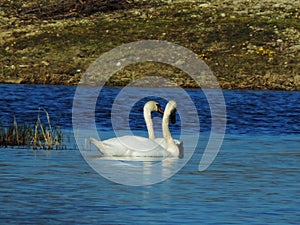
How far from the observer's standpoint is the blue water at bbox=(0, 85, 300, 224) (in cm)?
1620

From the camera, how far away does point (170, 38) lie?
55000 mm

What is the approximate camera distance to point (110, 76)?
1980 inches

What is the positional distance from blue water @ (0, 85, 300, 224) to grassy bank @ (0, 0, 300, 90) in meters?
18.5

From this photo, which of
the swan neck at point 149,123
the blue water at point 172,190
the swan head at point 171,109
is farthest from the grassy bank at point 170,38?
the swan head at point 171,109

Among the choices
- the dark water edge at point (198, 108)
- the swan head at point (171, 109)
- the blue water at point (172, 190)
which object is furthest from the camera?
the dark water edge at point (198, 108)

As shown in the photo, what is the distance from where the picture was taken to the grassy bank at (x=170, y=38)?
5053 cm

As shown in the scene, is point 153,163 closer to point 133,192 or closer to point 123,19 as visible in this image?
point 133,192

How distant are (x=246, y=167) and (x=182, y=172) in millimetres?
1682

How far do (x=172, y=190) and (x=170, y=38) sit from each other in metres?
36.2

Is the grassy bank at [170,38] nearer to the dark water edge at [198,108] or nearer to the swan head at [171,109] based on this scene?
the dark water edge at [198,108]

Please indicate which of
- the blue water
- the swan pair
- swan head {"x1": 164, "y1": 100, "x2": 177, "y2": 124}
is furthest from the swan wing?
swan head {"x1": 164, "y1": 100, "x2": 177, "y2": 124}

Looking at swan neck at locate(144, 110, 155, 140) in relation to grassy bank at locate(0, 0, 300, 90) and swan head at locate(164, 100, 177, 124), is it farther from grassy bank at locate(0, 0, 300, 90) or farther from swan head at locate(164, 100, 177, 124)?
grassy bank at locate(0, 0, 300, 90)

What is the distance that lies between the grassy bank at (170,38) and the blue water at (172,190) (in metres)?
18.5

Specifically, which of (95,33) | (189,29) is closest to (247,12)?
(189,29)
